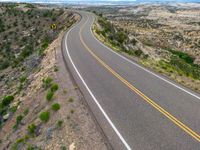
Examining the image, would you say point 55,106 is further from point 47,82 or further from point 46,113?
point 47,82

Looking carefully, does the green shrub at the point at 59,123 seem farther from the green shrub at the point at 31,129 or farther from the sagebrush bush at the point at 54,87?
the sagebrush bush at the point at 54,87

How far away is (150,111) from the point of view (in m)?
17.1

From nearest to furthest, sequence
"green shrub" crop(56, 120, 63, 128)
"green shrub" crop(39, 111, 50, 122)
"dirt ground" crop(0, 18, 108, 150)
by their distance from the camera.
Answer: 1. "dirt ground" crop(0, 18, 108, 150)
2. "green shrub" crop(56, 120, 63, 128)
3. "green shrub" crop(39, 111, 50, 122)

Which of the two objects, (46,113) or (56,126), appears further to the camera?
(46,113)

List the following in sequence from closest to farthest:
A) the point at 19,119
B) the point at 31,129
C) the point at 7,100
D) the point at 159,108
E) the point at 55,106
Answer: the point at 159,108, the point at 31,129, the point at 55,106, the point at 19,119, the point at 7,100

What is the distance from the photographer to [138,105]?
18141mm

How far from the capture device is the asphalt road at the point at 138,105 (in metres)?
14.0

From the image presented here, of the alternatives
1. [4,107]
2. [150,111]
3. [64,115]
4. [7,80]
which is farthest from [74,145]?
[7,80]

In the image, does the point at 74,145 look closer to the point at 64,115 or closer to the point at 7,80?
the point at 64,115

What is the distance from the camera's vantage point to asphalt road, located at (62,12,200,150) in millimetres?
14020

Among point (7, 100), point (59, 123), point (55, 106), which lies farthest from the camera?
point (7, 100)

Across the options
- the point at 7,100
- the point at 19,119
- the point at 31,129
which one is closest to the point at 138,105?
the point at 31,129

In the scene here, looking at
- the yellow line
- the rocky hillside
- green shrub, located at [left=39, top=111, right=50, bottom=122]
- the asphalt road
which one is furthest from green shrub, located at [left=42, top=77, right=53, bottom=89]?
→ green shrub, located at [left=39, top=111, right=50, bottom=122]

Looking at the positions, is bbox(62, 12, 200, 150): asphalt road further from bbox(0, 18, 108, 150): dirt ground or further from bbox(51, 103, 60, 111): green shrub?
bbox(51, 103, 60, 111): green shrub
